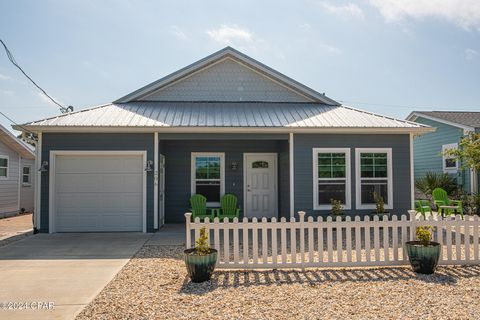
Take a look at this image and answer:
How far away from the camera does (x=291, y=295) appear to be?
4.23 m

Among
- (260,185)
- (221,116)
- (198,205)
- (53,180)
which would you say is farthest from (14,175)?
(260,185)

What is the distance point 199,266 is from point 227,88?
762cm

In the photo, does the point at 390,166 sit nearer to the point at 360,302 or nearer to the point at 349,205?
the point at 349,205

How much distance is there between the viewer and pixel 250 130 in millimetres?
8992

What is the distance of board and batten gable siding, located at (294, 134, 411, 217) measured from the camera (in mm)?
9281

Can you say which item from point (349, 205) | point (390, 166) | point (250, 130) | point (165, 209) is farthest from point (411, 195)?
point (165, 209)

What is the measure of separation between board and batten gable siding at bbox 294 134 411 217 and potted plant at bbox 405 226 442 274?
409 centimetres

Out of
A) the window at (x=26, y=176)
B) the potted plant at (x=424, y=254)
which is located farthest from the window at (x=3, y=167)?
the potted plant at (x=424, y=254)

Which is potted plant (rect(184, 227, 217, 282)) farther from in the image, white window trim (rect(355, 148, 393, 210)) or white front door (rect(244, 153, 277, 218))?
white front door (rect(244, 153, 277, 218))

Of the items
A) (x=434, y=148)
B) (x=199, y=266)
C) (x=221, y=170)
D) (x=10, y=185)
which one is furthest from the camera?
(x=434, y=148)

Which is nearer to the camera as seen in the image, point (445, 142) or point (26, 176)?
point (445, 142)

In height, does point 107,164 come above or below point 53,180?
above

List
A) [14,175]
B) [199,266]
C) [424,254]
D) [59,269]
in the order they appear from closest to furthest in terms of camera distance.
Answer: [199,266], [424,254], [59,269], [14,175]

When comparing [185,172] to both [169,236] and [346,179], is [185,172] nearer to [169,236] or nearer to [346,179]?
[169,236]
